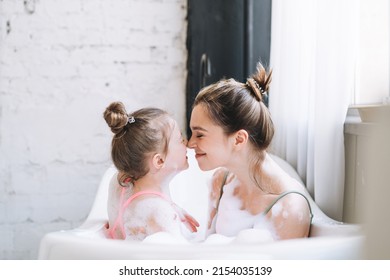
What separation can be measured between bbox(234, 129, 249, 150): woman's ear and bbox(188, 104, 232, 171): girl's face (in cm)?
1

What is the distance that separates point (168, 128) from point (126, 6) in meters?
1.05

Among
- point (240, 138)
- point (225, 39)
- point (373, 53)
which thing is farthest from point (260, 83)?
point (225, 39)

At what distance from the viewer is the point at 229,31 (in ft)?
6.20

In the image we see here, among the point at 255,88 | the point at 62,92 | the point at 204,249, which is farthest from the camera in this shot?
the point at 62,92

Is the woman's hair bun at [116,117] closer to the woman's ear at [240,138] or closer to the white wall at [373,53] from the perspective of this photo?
the woman's ear at [240,138]

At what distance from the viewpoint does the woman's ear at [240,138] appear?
109 cm

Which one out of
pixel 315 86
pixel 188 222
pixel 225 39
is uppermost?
pixel 225 39

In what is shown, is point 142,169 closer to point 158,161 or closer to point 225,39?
point 158,161

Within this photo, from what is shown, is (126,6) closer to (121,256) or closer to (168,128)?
(168,128)

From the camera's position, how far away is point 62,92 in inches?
81.7

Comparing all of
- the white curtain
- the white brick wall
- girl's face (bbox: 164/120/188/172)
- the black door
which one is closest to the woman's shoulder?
girl's face (bbox: 164/120/188/172)

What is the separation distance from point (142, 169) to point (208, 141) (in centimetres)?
21

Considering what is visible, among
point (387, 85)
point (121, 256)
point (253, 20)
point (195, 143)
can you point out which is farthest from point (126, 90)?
point (121, 256)

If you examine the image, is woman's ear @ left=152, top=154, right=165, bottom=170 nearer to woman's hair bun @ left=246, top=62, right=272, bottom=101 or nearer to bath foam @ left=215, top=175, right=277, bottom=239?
bath foam @ left=215, top=175, right=277, bottom=239
